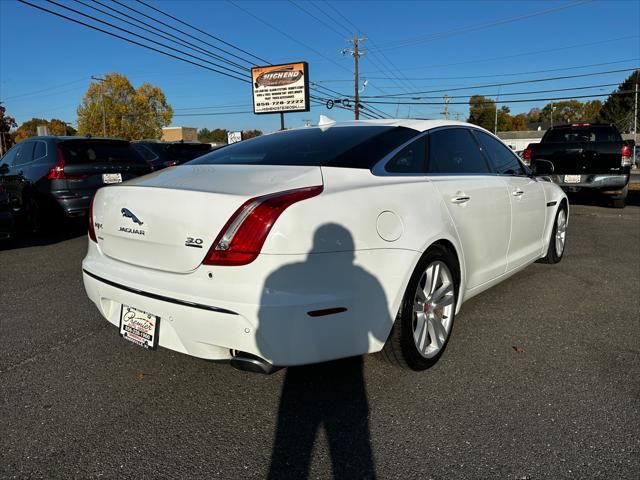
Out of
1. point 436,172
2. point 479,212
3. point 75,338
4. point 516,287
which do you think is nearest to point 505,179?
point 479,212

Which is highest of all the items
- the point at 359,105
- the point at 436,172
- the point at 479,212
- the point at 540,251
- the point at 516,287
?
the point at 359,105

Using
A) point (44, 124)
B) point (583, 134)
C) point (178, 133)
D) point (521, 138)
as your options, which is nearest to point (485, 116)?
point (521, 138)

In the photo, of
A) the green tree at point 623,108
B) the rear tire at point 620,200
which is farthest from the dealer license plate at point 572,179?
the green tree at point 623,108

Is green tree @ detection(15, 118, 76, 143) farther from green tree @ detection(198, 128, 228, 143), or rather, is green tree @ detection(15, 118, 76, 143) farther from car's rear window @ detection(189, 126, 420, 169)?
car's rear window @ detection(189, 126, 420, 169)

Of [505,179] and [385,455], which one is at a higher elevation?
[505,179]

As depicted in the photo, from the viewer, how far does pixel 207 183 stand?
8.65ft

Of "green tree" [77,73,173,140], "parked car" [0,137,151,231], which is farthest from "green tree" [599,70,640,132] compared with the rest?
"parked car" [0,137,151,231]

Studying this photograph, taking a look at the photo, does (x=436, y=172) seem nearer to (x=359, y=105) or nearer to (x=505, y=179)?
(x=505, y=179)

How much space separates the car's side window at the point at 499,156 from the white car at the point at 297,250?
0.77 metres

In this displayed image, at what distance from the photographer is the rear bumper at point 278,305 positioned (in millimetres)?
2285

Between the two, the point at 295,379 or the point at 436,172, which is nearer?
the point at 295,379

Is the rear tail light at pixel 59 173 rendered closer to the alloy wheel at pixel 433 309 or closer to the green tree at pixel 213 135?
the alloy wheel at pixel 433 309

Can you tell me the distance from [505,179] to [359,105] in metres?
35.6

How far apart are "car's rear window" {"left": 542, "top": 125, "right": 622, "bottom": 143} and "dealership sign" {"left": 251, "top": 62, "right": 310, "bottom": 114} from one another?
1750cm
